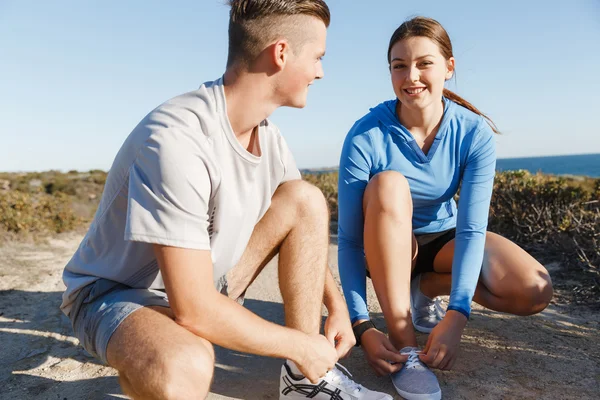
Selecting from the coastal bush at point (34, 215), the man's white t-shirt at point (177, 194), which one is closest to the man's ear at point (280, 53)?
the man's white t-shirt at point (177, 194)

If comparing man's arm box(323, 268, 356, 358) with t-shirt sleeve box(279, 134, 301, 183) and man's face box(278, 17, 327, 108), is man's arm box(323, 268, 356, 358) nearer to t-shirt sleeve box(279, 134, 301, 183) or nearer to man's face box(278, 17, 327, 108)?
t-shirt sleeve box(279, 134, 301, 183)

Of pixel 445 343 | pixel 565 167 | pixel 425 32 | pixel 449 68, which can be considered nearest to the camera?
→ pixel 445 343

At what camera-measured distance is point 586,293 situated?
334 centimetres

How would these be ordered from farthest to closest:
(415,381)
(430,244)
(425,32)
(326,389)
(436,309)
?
(436,309), (430,244), (425,32), (415,381), (326,389)

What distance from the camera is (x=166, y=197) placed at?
153 centimetres

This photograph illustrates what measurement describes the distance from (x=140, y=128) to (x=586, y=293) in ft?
9.89

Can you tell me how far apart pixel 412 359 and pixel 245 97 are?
1262mm

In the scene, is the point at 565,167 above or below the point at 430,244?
below

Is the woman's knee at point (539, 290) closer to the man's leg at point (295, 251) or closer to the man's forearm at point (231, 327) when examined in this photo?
the man's leg at point (295, 251)

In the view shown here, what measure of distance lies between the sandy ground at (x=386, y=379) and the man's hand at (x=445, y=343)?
13cm

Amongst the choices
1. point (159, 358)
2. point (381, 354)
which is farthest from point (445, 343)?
point (159, 358)

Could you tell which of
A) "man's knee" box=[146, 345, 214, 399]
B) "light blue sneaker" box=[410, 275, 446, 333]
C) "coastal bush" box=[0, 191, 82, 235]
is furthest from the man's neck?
"coastal bush" box=[0, 191, 82, 235]

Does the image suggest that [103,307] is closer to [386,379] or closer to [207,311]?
[207,311]

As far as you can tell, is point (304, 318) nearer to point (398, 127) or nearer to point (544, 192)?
point (398, 127)
